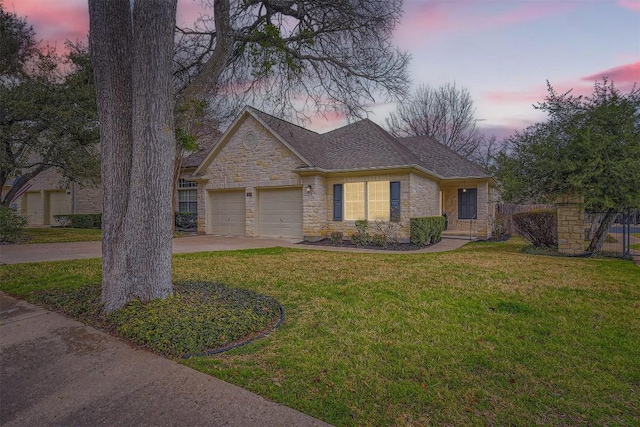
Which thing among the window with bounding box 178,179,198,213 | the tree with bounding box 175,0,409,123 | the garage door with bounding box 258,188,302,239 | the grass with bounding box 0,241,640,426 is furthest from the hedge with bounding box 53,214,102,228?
the tree with bounding box 175,0,409,123

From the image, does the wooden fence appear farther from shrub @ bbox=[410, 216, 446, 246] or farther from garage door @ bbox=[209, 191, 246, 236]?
garage door @ bbox=[209, 191, 246, 236]

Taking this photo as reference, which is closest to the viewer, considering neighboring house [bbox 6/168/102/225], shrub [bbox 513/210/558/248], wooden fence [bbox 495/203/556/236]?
shrub [bbox 513/210/558/248]

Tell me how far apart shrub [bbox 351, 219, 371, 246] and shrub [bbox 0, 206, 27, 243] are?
1242cm

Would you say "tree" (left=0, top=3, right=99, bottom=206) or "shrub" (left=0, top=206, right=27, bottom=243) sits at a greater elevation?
"tree" (left=0, top=3, right=99, bottom=206)

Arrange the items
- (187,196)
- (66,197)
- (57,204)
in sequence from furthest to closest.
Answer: (57,204)
(66,197)
(187,196)

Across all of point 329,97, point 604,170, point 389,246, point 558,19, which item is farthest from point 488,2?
point 389,246

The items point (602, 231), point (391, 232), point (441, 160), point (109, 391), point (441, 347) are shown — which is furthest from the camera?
point (441, 160)

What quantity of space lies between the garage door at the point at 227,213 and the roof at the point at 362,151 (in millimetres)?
2075

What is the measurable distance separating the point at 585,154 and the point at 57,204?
96.6 ft

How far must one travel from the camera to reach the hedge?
20734 mm

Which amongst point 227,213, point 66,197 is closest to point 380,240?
point 227,213

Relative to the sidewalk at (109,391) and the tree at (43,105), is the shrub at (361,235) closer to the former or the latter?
the sidewalk at (109,391)

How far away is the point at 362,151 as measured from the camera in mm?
14000

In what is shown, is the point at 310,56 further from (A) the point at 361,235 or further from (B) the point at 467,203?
(B) the point at 467,203
